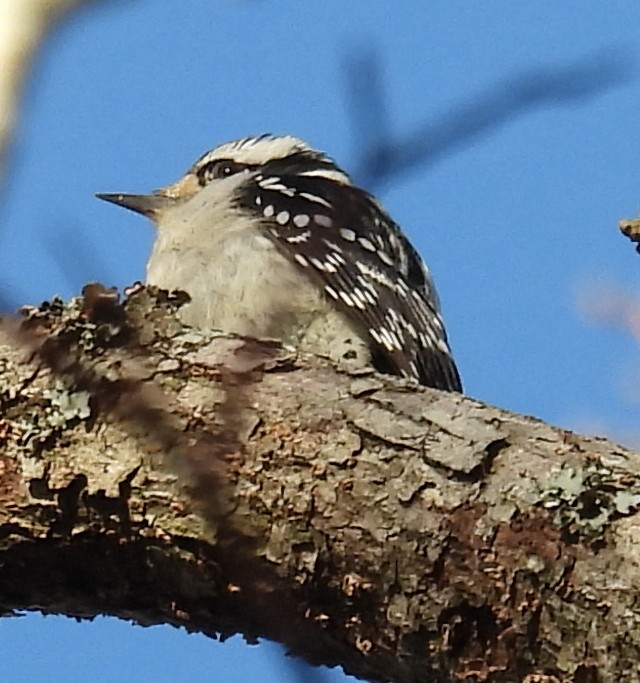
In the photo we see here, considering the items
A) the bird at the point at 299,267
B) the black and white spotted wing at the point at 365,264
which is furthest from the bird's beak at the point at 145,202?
the black and white spotted wing at the point at 365,264

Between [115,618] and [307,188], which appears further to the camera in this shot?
[307,188]

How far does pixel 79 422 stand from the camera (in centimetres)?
240

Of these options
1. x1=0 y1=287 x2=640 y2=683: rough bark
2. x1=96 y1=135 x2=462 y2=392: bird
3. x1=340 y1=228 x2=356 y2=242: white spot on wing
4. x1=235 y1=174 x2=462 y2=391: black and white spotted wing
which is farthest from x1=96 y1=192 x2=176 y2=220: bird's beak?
x1=0 y1=287 x2=640 y2=683: rough bark

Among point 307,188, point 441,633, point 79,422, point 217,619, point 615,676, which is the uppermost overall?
point 307,188

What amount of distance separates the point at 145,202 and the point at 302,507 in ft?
8.67

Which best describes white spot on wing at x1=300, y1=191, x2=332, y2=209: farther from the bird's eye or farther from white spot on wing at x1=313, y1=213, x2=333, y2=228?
the bird's eye

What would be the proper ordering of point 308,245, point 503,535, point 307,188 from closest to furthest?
point 503,535 → point 308,245 → point 307,188

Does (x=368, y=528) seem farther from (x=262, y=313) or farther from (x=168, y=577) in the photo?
(x=262, y=313)

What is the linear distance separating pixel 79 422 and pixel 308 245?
1.83 metres

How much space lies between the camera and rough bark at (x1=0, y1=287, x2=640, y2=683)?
210 cm

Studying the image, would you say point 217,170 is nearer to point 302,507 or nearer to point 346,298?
point 346,298

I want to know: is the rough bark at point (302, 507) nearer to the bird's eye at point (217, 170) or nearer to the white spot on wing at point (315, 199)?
the white spot on wing at point (315, 199)

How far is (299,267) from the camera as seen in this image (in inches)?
158

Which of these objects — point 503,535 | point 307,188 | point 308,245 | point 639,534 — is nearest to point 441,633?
point 503,535
